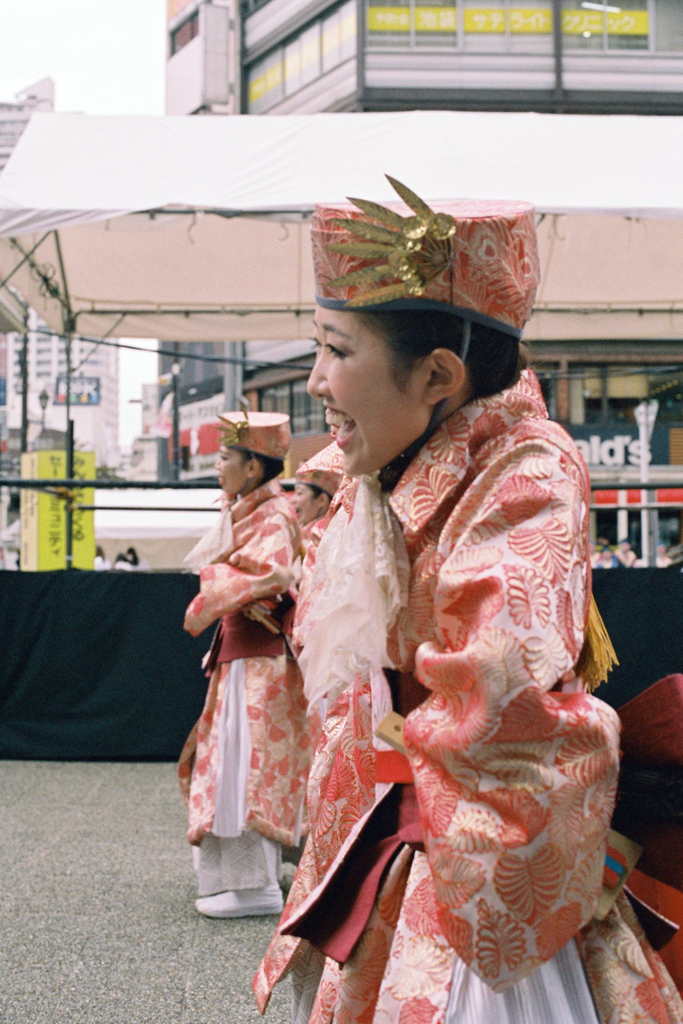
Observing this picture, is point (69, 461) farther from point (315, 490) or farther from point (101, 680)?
point (315, 490)

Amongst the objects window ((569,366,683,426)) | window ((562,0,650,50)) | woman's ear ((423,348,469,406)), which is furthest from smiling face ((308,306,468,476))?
window ((562,0,650,50))

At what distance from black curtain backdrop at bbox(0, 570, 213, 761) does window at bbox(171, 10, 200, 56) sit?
112 ft

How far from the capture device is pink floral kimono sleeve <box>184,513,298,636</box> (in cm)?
420

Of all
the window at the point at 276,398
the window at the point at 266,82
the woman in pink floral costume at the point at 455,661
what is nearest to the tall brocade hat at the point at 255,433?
the woman in pink floral costume at the point at 455,661

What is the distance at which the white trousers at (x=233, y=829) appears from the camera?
4113mm

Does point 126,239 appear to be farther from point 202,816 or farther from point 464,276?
point 464,276

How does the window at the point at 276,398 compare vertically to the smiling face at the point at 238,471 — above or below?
above

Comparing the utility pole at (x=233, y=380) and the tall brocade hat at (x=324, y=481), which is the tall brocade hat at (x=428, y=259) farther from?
the utility pole at (x=233, y=380)

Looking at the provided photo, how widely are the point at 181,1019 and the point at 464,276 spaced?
2.45 m

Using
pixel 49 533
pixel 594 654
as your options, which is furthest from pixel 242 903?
pixel 49 533

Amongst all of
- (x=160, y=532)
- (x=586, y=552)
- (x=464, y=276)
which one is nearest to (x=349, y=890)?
(x=586, y=552)

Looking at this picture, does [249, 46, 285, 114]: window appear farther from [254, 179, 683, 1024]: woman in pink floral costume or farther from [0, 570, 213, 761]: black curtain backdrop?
[254, 179, 683, 1024]: woman in pink floral costume

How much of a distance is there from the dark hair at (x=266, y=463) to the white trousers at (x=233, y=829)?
0.77m

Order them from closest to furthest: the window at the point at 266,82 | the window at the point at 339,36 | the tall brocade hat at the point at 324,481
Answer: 1. the tall brocade hat at the point at 324,481
2. the window at the point at 339,36
3. the window at the point at 266,82
